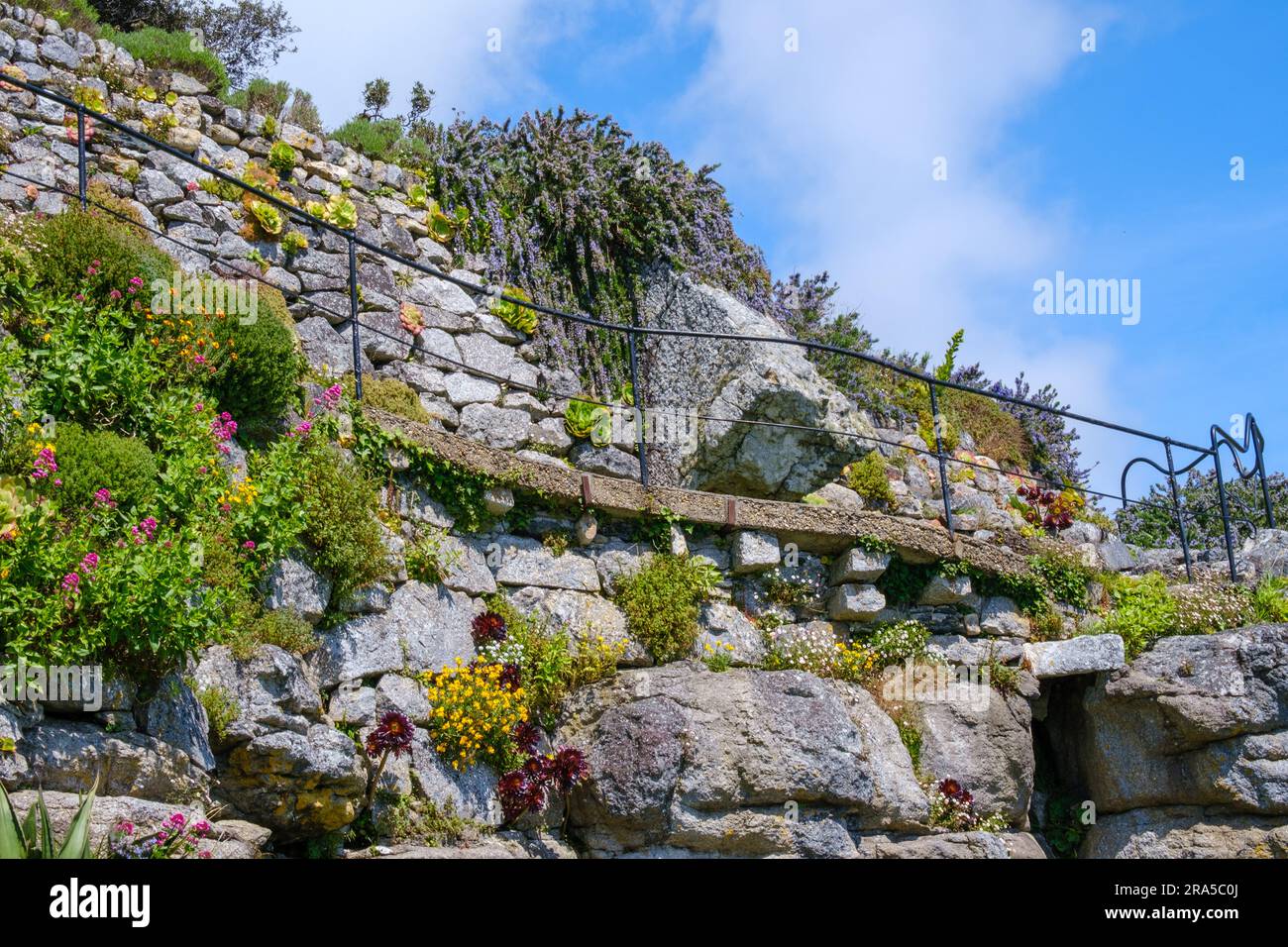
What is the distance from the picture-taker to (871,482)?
1053 cm

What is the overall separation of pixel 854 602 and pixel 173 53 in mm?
7473

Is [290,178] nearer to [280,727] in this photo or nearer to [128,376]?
[128,376]

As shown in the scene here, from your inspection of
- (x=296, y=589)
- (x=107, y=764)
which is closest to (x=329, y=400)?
(x=296, y=589)

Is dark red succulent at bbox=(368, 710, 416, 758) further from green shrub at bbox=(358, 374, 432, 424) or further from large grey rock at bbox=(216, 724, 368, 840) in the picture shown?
green shrub at bbox=(358, 374, 432, 424)

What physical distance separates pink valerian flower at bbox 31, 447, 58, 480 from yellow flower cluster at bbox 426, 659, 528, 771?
2.30m

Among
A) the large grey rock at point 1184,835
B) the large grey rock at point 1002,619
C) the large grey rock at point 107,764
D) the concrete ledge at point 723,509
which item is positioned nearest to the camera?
the large grey rock at point 107,764

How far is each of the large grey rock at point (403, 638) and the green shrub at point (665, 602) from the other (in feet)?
3.34

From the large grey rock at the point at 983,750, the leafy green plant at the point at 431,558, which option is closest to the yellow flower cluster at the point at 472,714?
the leafy green plant at the point at 431,558

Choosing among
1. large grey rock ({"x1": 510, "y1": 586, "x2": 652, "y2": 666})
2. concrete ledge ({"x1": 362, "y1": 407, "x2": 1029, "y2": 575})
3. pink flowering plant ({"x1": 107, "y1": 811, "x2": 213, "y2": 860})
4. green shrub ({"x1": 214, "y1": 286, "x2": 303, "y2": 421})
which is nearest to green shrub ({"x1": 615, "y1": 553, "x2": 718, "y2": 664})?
large grey rock ({"x1": 510, "y1": 586, "x2": 652, "y2": 666})

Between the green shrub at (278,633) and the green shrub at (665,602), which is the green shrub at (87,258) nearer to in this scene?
the green shrub at (278,633)

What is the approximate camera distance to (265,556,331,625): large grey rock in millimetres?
6469

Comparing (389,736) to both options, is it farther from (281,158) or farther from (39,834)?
(281,158)

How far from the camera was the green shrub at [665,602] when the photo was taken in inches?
307
